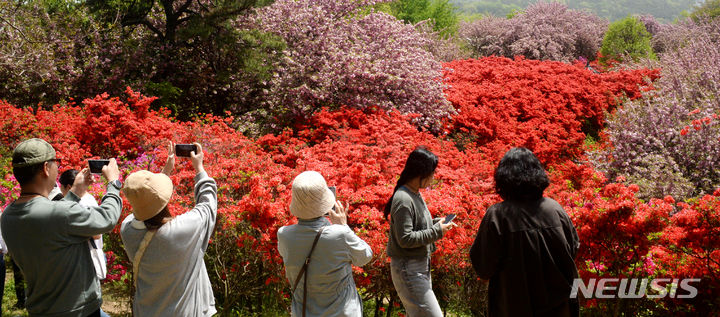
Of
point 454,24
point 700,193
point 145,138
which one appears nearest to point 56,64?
point 145,138

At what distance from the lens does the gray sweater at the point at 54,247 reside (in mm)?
2232

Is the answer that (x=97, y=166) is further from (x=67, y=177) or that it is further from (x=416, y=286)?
(x=416, y=286)

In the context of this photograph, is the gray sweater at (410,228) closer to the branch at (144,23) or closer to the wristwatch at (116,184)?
the wristwatch at (116,184)

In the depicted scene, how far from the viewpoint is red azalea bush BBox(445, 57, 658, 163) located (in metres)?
9.33

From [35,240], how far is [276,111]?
7.15 meters

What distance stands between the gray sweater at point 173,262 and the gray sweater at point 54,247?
0.19 meters

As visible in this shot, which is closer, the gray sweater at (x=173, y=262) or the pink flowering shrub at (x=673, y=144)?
the gray sweater at (x=173, y=262)

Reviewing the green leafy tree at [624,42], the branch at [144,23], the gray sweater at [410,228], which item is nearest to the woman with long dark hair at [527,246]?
the gray sweater at [410,228]

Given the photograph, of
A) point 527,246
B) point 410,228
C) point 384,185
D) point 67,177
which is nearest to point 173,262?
point 410,228

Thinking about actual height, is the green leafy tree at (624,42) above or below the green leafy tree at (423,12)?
below

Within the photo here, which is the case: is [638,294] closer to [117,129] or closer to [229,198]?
[229,198]

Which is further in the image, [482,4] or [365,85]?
[482,4]

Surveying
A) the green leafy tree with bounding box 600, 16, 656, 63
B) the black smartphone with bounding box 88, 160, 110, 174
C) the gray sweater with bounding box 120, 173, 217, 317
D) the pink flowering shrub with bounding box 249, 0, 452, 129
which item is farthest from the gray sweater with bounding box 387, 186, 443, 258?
the green leafy tree with bounding box 600, 16, 656, 63

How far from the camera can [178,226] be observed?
2229 mm
